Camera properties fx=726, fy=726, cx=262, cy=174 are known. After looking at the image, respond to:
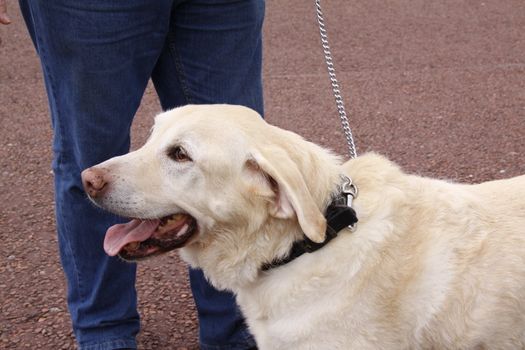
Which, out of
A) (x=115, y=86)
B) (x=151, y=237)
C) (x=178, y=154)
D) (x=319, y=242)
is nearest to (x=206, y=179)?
(x=178, y=154)

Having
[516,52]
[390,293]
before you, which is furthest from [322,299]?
[516,52]

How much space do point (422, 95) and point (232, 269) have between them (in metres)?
5.20

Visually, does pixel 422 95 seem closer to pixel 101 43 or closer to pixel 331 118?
pixel 331 118

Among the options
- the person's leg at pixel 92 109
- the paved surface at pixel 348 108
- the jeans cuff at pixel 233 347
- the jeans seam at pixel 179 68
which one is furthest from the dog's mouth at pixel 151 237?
the paved surface at pixel 348 108

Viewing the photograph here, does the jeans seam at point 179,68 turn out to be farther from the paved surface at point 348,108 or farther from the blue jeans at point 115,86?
the paved surface at point 348,108

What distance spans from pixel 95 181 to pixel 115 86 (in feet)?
1.80

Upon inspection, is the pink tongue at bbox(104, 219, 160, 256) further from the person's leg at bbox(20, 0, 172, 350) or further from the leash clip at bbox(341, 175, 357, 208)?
the leash clip at bbox(341, 175, 357, 208)

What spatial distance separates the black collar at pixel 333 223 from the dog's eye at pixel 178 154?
0.50 metres

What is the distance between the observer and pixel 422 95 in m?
7.51

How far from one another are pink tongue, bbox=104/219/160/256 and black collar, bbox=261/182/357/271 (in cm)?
47

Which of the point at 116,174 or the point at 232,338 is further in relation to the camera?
the point at 232,338

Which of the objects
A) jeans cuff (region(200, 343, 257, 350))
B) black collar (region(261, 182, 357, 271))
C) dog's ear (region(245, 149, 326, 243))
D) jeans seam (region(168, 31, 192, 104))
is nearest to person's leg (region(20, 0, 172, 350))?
jeans seam (region(168, 31, 192, 104))

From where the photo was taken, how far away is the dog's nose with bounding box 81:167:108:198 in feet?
8.59

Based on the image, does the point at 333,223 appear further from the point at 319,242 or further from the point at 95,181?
the point at 95,181
